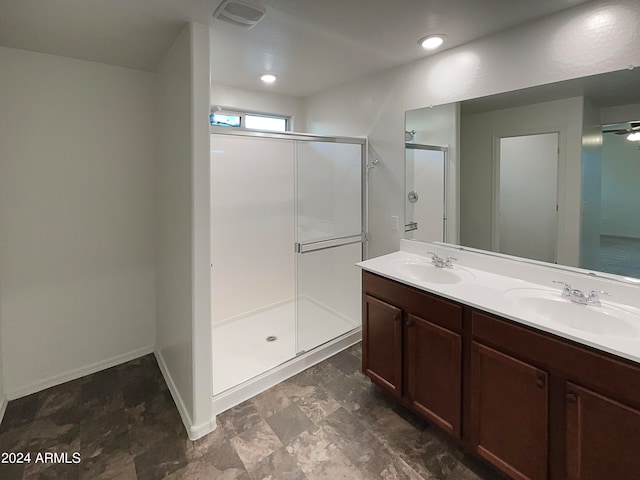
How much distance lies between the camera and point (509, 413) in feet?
4.91

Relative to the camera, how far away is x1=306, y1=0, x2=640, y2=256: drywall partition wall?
1611 millimetres

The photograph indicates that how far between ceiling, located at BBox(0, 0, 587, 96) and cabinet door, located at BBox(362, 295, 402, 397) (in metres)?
1.68

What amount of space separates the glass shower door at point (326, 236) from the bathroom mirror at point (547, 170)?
659mm

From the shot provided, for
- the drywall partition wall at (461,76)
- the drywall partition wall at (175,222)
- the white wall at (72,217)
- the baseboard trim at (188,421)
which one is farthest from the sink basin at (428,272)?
the white wall at (72,217)

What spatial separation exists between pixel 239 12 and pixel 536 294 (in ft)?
7.17

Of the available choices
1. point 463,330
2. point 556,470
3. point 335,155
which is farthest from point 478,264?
point 335,155

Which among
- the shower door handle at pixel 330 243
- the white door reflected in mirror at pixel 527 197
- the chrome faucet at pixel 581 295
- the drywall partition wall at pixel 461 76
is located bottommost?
the chrome faucet at pixel 581 295

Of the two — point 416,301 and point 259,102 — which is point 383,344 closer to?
point 416,301

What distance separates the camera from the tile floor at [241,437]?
1711 mm

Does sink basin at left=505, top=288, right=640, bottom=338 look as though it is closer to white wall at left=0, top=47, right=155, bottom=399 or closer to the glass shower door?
the glass shower door

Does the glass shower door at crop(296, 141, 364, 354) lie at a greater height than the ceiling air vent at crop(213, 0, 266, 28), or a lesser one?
lesser

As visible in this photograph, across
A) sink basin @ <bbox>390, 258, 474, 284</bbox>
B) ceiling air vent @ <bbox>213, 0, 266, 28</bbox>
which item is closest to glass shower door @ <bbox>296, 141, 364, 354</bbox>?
sink basin @ <bbox>390, 258, 474, 284</bbox>

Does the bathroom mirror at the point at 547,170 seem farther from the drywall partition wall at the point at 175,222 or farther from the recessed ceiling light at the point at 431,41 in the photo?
the drywall partition wall at the point at 175,222

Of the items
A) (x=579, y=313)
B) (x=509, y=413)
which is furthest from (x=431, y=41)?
(x=509, y=413)
